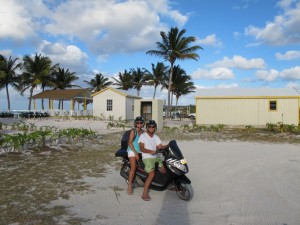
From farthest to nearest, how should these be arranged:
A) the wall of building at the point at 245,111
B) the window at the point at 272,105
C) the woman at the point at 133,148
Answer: the window at the point at 272,105
the wall of building at the point at 245,111
the woman at the point at 133,148

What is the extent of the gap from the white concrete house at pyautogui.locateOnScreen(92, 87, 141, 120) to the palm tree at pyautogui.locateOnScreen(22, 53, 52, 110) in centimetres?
1135

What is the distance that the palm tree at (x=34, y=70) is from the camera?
129ft

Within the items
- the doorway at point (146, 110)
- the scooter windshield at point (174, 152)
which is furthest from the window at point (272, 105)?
the scooter windshield at point (174, 152)

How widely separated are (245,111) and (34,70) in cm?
2714

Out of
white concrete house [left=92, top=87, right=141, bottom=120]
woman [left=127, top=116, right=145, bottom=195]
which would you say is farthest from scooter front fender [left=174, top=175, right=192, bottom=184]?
white concrete house [left=92, top=87, right=141, bottom=120]

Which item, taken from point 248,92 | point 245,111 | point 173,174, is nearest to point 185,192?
point 173,174

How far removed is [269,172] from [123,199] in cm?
416

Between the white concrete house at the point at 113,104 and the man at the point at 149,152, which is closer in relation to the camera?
the man at the point at 149,152

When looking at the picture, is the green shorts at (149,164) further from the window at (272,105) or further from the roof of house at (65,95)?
the roof of house at (65,95)

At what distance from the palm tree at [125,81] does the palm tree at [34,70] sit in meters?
16.7

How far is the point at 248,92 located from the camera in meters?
25.0

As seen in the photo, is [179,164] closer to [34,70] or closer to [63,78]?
[34,70]

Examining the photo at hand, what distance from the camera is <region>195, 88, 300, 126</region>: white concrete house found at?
76.2 feet

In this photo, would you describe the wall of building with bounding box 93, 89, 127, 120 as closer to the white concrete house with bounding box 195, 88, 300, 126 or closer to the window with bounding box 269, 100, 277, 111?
the white concrete house with bounding box 195, 88, 300, 126
